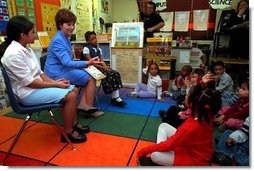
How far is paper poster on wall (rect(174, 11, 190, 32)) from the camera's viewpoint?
17.6ft

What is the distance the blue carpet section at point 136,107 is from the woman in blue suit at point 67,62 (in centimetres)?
30

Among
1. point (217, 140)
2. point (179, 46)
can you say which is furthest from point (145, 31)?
point (217, 140)

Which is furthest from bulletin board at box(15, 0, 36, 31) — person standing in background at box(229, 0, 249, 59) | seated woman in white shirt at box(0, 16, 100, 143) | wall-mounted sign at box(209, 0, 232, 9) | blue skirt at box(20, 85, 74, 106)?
wall-mounted sign at box(209, 0, 232, 9)

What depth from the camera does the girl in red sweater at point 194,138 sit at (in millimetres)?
1227

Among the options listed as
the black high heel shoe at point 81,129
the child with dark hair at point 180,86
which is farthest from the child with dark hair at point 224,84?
the black high heel shoe at point 81,129

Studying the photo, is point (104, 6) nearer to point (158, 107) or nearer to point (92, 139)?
point (158, 107)

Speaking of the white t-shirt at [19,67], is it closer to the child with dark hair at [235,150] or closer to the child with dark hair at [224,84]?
the child with dark hair at [235,150]

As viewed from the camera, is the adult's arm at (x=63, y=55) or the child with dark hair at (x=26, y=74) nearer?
the child with dark hair at (x=26, y=74)

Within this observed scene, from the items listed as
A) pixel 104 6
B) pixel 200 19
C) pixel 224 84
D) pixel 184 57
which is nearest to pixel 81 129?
pixel 224 84

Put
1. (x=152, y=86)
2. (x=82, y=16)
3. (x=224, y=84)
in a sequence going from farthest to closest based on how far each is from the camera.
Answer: (x=82, y=16) < (x=152, y=86) < (x=224, y=84)

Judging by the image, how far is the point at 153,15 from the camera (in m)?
3.56

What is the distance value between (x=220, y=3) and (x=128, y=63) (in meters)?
3.27

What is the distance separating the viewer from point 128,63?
3.40m

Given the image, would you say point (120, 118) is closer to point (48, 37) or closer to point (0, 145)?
point (0, 145)
